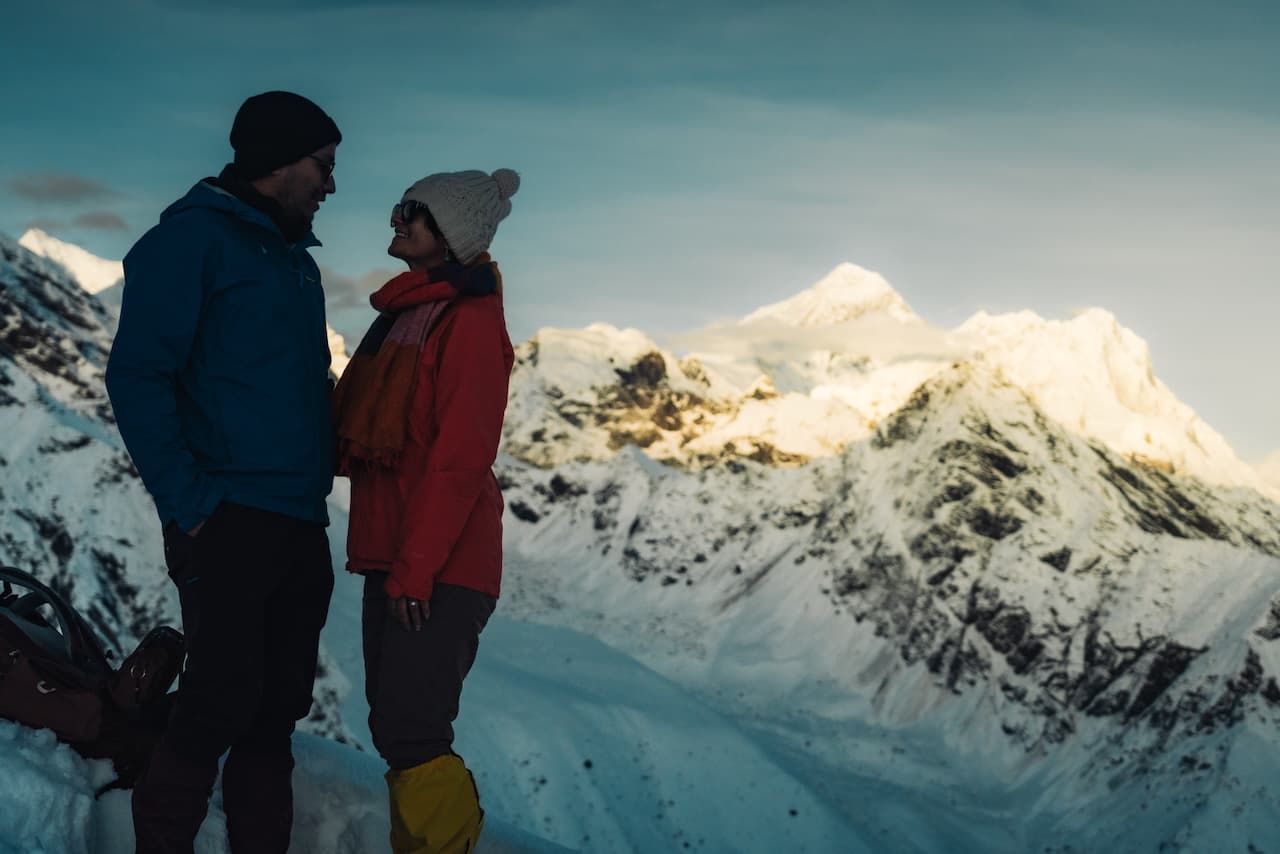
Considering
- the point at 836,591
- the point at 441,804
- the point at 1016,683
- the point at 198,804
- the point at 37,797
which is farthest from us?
the point at 836,591

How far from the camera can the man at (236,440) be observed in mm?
3752

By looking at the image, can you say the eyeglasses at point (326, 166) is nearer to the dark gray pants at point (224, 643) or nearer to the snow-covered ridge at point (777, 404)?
the dark gray pants at point (224, 643)

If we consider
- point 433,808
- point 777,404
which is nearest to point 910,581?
point 777,404

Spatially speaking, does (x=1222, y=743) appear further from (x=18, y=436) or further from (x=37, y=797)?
(x=18, y=436)

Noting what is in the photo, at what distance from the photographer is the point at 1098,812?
5062cm

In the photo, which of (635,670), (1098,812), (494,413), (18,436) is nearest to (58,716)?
(494,413)

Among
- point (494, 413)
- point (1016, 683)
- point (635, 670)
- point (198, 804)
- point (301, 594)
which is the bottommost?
point (635, 670)

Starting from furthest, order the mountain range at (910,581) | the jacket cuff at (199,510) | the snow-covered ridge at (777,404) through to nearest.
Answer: the snow-covered ridge at (777,404)
the mountain range at (910,581)
the jacket cuff at (199,510)

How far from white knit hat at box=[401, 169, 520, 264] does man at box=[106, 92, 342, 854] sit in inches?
17.4

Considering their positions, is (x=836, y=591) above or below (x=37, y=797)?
below

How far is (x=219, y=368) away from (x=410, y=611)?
1.21 metres

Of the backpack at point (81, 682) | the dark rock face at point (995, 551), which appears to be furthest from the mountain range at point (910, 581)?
the backpack at point (81, 682)

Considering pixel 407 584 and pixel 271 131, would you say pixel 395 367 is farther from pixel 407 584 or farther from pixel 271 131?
pixel 271 131

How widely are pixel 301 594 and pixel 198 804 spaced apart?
88 centimetres
